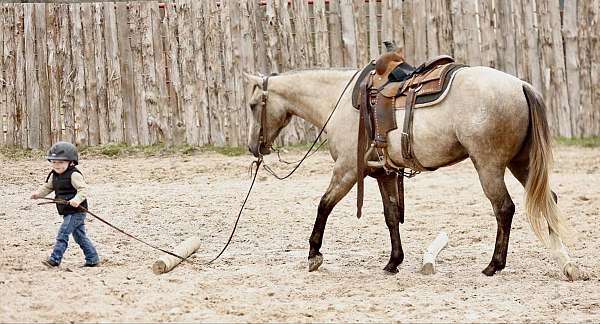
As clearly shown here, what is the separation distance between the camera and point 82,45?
45.8 ft

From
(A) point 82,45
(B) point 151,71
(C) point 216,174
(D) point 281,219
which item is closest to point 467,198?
(D) point 281,219

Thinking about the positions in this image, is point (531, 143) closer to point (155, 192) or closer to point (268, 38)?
point (155, 192)

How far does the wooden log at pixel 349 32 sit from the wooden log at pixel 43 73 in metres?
4.02

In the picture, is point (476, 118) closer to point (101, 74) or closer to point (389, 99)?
point (389, 99)

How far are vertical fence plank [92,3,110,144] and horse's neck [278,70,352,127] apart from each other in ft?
18.7

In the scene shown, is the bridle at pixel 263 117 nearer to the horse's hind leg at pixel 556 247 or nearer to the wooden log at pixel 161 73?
the horse's hind leg at pixel 556 247

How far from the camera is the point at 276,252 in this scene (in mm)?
9102

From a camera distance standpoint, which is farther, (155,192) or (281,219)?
(155,192)

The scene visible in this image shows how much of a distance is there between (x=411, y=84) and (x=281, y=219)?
3120mm

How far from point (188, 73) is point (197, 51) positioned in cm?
32

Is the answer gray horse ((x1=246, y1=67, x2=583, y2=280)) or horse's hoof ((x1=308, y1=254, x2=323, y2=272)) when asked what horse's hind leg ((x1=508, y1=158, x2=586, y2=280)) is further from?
horse's hoof ((x1=308, y1=254, x2=323, y2=272))

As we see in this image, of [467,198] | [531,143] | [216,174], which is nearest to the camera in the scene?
[531,143]

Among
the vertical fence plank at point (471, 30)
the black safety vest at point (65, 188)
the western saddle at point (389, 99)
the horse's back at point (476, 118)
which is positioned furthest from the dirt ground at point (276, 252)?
the vertical fence plank at point (471, 30)

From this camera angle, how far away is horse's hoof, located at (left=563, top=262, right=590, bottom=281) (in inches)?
303
